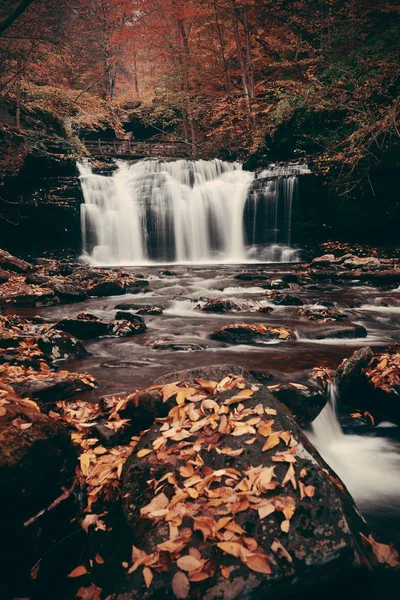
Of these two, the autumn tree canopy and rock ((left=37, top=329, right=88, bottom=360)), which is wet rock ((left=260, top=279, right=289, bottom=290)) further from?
rock ((left=37, top=329, right=88, bottom=360))

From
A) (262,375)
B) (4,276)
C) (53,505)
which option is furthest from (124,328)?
(4,276)

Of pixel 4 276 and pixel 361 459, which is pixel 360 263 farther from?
pixel 4 276

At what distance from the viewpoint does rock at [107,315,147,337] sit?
313 inches

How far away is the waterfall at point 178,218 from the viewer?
20344mm

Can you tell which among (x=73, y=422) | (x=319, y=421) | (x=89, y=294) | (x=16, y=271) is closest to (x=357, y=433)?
(x=319, y=421)

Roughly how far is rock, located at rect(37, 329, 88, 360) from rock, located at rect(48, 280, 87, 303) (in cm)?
540

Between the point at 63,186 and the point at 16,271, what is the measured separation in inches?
260

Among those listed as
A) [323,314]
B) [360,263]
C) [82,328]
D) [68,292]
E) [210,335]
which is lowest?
[210,335]

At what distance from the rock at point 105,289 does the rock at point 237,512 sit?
33.5 ft

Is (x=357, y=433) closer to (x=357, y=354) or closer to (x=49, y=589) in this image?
(x=357, y=354)

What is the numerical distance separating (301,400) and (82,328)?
4.93 meters

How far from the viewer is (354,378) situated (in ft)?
15.4

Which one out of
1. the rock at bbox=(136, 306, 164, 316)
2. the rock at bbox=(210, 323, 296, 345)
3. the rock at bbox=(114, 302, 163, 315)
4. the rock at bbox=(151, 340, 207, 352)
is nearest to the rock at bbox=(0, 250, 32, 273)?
the rock at bbox=(114, 302, 163, 315)

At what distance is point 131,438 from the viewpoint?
3461mm
